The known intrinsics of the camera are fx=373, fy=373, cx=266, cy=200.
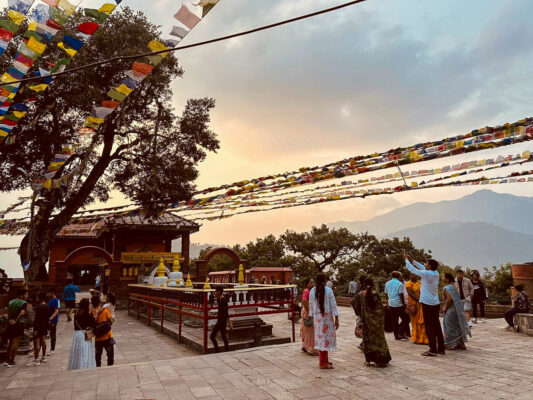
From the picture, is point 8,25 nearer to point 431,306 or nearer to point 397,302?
point 431,306

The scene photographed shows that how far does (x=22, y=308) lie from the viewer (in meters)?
8.09

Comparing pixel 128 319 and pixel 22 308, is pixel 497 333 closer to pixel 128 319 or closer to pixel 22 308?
pixel 22 308

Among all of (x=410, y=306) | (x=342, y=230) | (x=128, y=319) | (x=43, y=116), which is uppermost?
(x=43, y=116)

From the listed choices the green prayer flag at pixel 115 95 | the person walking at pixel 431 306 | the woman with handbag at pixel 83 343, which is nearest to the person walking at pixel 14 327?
the woman with handbag at pixel 83 343

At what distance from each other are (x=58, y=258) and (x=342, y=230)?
25516 millimetres

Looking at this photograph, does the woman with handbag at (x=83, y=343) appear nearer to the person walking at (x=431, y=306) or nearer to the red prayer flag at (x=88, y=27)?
the red prayer flag at (x=88, y=27)

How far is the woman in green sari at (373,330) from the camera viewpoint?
6.59m

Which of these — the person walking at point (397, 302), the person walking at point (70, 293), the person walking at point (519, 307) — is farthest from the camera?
the person walking at point (70, 293)

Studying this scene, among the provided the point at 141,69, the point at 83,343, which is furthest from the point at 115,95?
the point at 83,343

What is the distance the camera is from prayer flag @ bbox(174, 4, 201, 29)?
209 inches

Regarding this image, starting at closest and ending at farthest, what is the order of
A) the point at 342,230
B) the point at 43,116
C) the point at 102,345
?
1. the point at 102,345
2. the point at 43,116
3. the point at 342,230

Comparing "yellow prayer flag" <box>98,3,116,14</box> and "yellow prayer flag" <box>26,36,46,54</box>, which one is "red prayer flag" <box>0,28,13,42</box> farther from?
"yellow prayer flag" <box>98,3,116,14</box>

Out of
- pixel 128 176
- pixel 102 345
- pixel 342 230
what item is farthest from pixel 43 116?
pixel 342 230

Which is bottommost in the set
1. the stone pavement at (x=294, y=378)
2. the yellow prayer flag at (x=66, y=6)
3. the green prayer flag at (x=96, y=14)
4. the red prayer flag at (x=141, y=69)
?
the stone pavement at (x=294, y=378)
